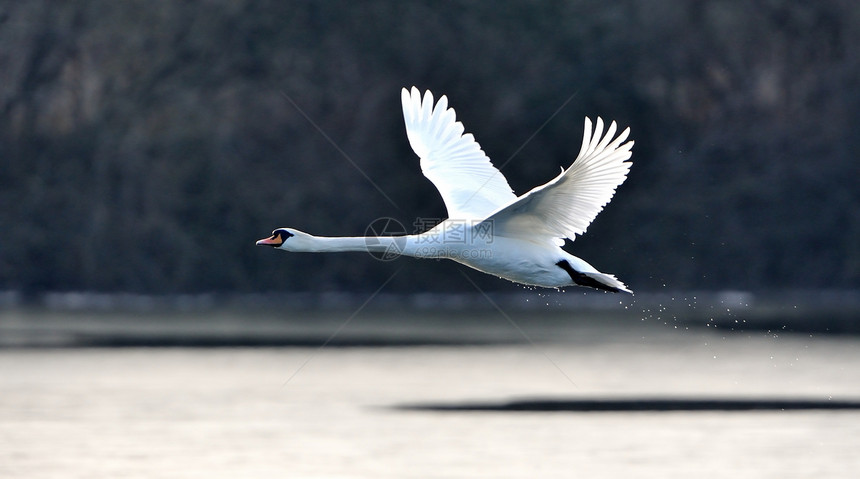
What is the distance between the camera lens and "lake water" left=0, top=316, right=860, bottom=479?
59.5 feet

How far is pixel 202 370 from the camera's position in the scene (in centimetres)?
2739

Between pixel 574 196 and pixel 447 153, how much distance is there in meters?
2.52

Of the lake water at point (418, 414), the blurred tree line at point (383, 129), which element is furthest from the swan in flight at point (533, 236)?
the blurred tree line at point (383, 129)

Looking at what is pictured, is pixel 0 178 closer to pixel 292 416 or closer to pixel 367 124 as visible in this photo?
pixel 367 124

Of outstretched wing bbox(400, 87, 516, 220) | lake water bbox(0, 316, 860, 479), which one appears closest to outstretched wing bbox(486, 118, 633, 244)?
outstretched wing bbox(400, 87, 516, 220)

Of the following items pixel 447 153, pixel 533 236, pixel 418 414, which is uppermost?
pixel 447 153

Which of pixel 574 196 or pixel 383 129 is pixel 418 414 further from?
pixel 383 129

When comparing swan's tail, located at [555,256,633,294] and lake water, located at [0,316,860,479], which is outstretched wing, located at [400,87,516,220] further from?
lake water, located at [0,316,860,479]

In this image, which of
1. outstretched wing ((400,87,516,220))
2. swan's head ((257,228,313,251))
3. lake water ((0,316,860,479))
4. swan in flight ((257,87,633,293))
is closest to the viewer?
swan in flight ((257,87,633,293))

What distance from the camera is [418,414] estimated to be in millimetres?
22234

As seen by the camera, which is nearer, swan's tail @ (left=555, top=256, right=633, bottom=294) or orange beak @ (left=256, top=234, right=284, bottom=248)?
swan's tail @ (left=555, top=256, right=633, bottom=294)

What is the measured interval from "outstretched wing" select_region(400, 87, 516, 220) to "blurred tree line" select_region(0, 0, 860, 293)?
32116 millimetres

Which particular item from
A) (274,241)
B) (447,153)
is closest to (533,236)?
(447,153)

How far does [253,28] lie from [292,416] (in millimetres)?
35243
